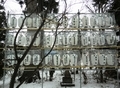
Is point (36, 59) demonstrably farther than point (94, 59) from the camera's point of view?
Yes

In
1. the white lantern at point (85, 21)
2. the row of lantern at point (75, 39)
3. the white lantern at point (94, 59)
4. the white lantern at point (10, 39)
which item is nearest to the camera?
the white lantern at point (94, 59)

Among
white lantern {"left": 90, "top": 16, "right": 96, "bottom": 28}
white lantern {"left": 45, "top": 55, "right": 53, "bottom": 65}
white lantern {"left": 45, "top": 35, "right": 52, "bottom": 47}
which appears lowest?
white lantern {"left": 45, "top": 55, "right": 53, "bottom": 65}

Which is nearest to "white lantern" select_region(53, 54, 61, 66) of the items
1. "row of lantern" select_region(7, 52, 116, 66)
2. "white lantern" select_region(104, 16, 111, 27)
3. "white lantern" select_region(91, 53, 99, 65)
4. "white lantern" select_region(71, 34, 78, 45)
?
"row of lantern" select_region(7, 52, 116, 66)

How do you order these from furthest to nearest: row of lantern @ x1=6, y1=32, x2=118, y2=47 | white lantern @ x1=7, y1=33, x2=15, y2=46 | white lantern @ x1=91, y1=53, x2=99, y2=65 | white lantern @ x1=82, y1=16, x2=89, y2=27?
white lantern @ x1=7, y1=33, x2=15, y2=46, white lantern @ x1=82, y1=16, x2=89, y2=27, row of lantern @ x1=6, y1=32, x2=118, y2=47, white lantern @ x1=91, y1=53, x2=99, y2=65

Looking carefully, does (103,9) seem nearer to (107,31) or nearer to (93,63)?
(107,31)

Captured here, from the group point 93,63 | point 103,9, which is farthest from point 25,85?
point 103,9

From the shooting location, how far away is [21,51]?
330 inches

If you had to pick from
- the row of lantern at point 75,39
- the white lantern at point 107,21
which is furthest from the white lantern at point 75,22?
the white lantern at point 107,21

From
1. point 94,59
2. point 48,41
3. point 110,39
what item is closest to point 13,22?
point 48,41

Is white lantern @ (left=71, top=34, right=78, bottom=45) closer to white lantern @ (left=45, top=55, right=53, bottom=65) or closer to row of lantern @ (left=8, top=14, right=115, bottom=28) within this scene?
row of lantern @ (left=8, top=14, right=115, bottom=28)

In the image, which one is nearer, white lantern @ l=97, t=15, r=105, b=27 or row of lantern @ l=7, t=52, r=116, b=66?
row of lantern @ l=7, t=52, r=116, b=66

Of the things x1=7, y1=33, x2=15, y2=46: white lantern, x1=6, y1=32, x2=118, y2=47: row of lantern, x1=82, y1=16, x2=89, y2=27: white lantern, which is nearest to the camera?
x1=6, y1=32, x2=118, y2=47: row of lantern

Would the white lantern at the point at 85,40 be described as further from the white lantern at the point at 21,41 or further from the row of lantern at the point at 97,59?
the white lantern at the point at 21,41

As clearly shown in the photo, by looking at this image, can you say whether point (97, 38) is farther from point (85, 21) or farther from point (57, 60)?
point (57, 60)
